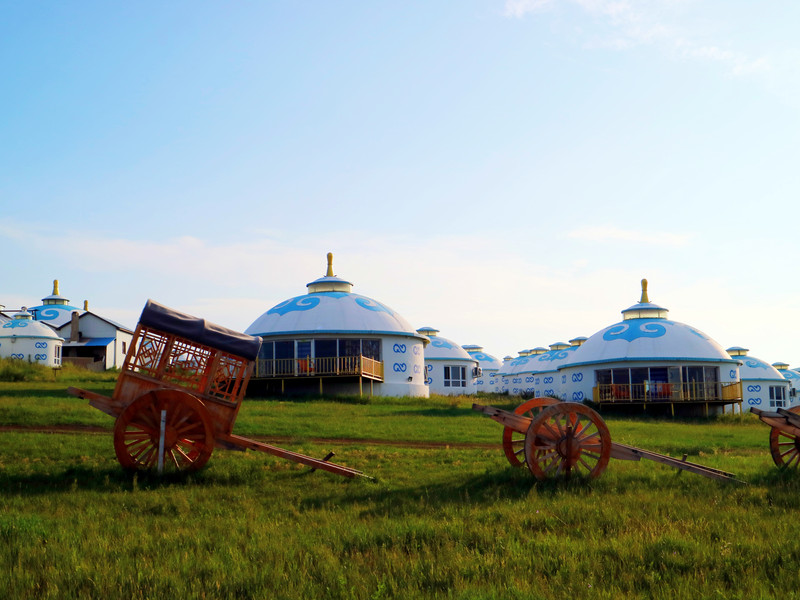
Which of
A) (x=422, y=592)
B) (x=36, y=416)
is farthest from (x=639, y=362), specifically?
(x=422, y=592)

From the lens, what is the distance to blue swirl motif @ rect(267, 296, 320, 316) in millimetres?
36000

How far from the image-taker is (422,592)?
6.47m

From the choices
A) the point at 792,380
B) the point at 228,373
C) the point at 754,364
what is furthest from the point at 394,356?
the point at 792,380

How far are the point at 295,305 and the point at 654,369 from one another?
17.9 metres

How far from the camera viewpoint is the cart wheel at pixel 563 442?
37.7 feet

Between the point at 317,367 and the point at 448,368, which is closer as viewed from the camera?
the point at 317,367

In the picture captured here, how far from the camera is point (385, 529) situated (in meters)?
8.52

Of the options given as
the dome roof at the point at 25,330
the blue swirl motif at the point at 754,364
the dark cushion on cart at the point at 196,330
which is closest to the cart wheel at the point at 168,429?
the dark cushion on cart at the point at 196,330

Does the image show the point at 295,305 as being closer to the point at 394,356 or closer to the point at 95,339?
the point at 394,356

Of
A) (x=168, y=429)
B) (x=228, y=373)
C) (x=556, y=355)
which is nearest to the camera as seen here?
(x=168, y=429)

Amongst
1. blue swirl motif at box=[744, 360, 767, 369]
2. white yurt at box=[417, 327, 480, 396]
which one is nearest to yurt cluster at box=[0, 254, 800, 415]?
white yurt at box=[417, 327, 480, 396]

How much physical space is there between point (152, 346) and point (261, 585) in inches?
280

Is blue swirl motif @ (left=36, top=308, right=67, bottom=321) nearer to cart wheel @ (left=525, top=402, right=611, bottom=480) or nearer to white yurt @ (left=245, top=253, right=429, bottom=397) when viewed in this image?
white yurt @ (left=245, top=253, right=429, bottom=397)

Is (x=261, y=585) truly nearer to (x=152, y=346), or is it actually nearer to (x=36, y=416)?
(x=152, y=346)
